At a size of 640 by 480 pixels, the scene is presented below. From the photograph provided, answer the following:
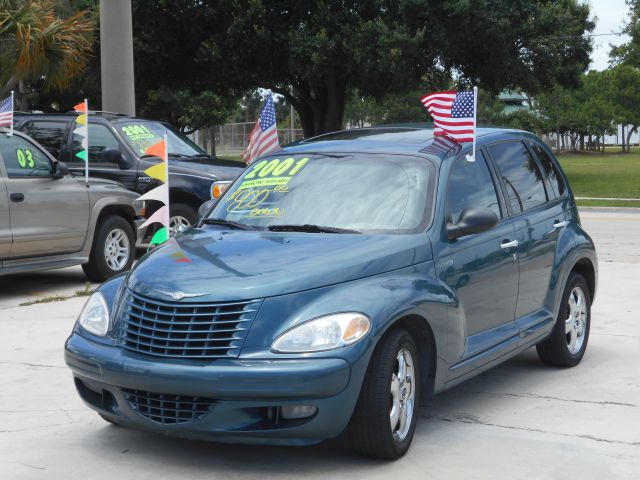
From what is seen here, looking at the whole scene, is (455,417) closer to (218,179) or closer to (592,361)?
(592,361)

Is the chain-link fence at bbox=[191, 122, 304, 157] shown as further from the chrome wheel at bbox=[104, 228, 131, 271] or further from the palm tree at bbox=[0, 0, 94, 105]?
the chrome wheel at bbox=[104, 228, 131, 271]

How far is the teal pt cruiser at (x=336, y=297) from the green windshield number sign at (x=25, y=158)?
5.05 m

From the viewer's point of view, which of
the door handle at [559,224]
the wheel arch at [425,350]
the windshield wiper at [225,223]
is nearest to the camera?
the wheel arch at [425,350]

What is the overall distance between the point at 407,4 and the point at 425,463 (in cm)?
2528

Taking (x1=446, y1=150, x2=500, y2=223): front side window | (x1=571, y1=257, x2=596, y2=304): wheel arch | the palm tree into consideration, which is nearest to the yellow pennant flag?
(x1=446, y1=150, x2=500, y2=223): front side window

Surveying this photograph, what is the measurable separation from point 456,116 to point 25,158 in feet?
19.9

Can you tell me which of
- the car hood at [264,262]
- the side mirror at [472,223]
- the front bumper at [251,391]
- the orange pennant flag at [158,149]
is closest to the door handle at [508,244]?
the side mirror at [472,223]

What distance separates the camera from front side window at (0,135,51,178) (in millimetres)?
11120

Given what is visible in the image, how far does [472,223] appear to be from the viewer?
595 cm

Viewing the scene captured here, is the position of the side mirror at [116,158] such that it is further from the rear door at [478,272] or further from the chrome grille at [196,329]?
the chrome grille at [196,329]

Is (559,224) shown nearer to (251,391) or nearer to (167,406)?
(251,391)

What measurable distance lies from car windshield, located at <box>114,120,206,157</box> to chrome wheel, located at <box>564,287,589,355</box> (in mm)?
7942

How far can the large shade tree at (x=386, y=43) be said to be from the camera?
29141mm

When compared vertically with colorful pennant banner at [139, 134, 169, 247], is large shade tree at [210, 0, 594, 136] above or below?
above
